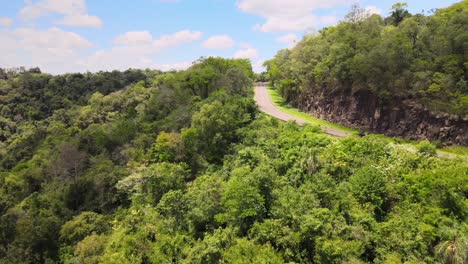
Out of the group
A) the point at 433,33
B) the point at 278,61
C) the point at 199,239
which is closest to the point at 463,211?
the point at 199,239

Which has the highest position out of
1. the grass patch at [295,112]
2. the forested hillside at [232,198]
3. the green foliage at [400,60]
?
the green foliage at [400,60]

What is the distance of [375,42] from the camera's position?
1672 inches

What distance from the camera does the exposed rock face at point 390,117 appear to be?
33000 mm

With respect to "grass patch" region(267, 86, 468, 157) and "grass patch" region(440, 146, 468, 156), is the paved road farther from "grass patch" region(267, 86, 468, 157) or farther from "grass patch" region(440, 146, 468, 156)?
"grass patch" region(440, 146, 468, 156)

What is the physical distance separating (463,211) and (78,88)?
113m

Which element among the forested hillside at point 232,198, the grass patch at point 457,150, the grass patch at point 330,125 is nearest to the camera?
the forested hillside at point 232,198

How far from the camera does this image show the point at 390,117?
39.7 m

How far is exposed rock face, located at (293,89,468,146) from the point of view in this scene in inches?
1299

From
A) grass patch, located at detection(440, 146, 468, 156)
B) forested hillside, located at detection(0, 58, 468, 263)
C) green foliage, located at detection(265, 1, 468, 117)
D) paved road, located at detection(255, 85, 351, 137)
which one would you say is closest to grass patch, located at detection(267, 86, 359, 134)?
paved road, located at detection(255, 85, 351, 137)

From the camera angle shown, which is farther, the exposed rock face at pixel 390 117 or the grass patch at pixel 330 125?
the exposed rock face at pixel 390 117

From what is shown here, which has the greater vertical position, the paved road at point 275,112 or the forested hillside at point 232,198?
the paved road at point 275,112

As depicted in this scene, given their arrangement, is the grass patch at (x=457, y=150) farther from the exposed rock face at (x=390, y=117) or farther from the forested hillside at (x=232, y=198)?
the forested hillside at (x=232, y=198)

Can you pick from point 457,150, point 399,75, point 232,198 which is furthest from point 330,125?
point 232,198

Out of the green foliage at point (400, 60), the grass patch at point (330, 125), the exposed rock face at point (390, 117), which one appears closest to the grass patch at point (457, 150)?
the grass patch at point (330, 125)
